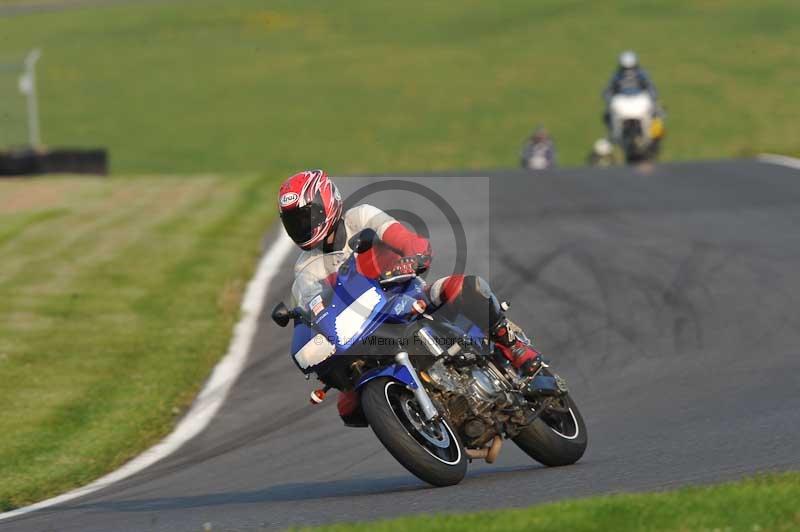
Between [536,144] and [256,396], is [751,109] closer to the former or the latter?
[536,144]

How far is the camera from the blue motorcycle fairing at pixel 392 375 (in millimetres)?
6812

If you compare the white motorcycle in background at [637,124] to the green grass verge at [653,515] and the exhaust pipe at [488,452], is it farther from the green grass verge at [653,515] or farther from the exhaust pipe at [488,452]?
the green grass verge at [653,515]

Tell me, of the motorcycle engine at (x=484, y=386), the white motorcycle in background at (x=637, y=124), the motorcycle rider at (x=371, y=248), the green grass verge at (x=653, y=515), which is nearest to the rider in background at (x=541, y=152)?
the white motorcycle in background at (x=637, y=124)

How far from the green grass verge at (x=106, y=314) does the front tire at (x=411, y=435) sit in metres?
2.60

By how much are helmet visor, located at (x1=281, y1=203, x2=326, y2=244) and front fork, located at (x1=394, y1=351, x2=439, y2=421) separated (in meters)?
0.78

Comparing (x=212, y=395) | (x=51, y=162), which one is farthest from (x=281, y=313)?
(x=51, y=162)

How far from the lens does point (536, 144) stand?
85.8 feet

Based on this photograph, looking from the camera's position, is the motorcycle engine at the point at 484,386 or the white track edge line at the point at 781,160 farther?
the white track edge line at the point at 781,160

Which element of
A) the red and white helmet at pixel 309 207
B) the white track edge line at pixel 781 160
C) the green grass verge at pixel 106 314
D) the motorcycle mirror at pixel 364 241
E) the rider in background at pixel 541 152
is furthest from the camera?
the rider in background at pixel 541 152

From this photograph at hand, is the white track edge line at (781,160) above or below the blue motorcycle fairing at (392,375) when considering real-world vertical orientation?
below

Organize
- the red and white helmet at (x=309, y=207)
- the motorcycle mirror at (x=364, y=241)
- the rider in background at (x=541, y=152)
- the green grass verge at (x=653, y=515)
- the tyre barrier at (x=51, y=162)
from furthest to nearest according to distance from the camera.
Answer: the rider in background at (x=541, y=152) → the tyre barrier at (x=51, y=162) → the red and white helmet at (x=309, y=207) → the motorcycle mirror at (x=364, y=241) → the green grass verge at (x=653, y=515)

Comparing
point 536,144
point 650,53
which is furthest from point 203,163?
point 650,53

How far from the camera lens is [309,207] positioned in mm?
6914

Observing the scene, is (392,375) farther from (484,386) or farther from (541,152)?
(541,152)
